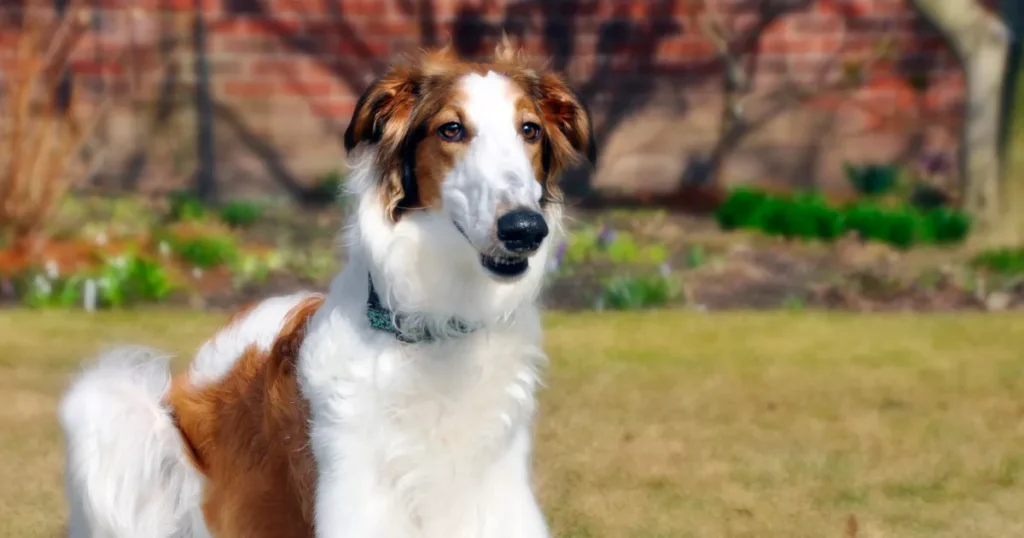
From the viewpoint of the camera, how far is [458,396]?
13.7ft

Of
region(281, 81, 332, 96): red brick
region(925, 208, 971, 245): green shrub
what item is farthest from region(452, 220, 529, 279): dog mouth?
region(281, 81, 332, 96): red brick

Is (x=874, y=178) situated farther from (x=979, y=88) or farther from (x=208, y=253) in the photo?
(x=208, y=253)

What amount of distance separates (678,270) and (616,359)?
87.9 inches

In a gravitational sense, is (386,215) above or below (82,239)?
above

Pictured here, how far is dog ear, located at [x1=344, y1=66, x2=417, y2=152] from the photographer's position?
4.20m

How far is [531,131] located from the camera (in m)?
4.14

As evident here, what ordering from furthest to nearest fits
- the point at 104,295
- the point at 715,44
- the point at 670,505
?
1. the point at 715,44
2. the point at 104,295
3. the point at 670,505

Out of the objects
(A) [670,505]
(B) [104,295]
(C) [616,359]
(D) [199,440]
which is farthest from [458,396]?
(B) [104,295]

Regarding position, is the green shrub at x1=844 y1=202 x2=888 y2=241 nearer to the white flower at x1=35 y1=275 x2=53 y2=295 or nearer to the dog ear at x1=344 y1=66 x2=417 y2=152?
the white flower at x1=35 y1=275 x2=53 y2=295

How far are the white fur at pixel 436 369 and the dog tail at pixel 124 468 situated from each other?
0.73 metres

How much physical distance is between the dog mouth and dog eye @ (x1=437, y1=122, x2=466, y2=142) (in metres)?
0.26

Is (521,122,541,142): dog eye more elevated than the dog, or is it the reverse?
(521,122,541,142): dog eye

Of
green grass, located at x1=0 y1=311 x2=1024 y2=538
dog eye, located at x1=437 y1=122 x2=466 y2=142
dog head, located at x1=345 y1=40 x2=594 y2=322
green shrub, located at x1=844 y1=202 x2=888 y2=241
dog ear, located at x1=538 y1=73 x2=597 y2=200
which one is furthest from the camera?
green shrub, located at x1=844 y1=202 x2=888 y2=241

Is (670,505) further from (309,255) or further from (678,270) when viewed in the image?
(309,255)
